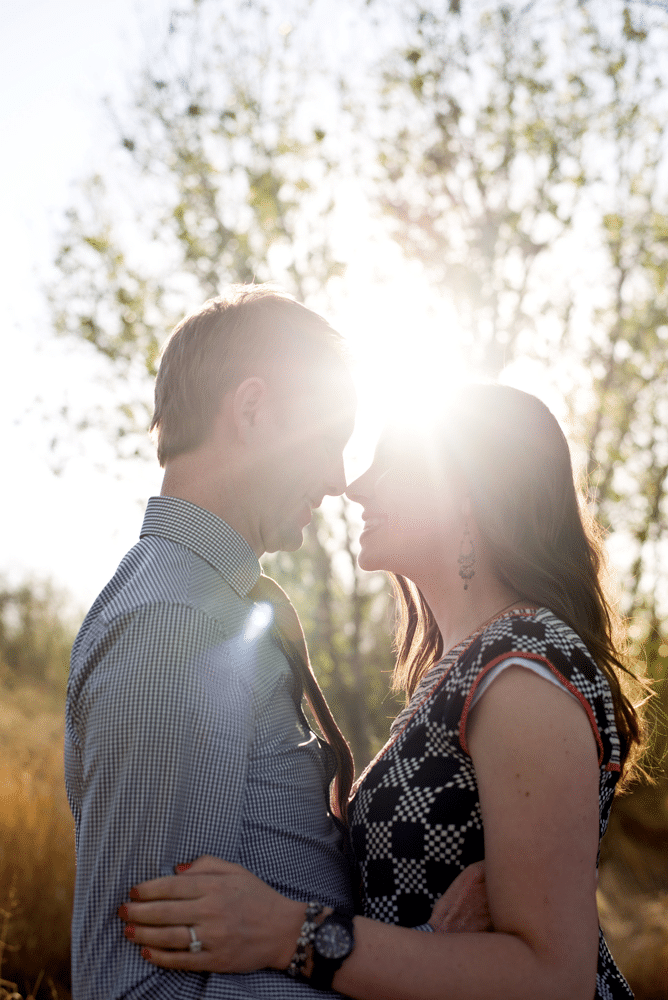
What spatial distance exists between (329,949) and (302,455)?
4.01 ft

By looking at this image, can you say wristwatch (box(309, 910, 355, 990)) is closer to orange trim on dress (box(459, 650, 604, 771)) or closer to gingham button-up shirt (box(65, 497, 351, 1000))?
gingham button-up shirt (box(65, 497, 351, 1000))

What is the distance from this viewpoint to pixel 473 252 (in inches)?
233

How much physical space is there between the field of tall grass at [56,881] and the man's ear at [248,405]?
269cm

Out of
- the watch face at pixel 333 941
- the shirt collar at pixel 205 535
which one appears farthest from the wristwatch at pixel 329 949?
the shirt collar at pixel 205 535

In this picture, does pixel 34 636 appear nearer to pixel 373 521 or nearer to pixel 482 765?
pixel 373 521

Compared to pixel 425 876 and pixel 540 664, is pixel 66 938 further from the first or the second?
pixel 540 664

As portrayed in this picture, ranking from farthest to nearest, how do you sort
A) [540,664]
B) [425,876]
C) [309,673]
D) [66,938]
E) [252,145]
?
[252,145], [66,938], [309,673], [425,876], [540,664]

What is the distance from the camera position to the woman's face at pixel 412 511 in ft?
8.14

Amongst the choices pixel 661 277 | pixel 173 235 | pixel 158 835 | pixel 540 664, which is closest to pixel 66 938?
pixel 158 835

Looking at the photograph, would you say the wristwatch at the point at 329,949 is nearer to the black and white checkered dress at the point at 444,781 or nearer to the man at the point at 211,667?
the man at the point at 211,667

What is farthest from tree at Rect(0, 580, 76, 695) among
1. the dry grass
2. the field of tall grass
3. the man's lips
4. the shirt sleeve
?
the shirt sleeve

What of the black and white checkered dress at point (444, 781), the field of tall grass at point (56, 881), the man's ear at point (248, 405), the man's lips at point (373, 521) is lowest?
the field of tall grass at point (56, 881)

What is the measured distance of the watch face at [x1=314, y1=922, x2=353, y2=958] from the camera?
1622 mm

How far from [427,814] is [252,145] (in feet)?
16.9
